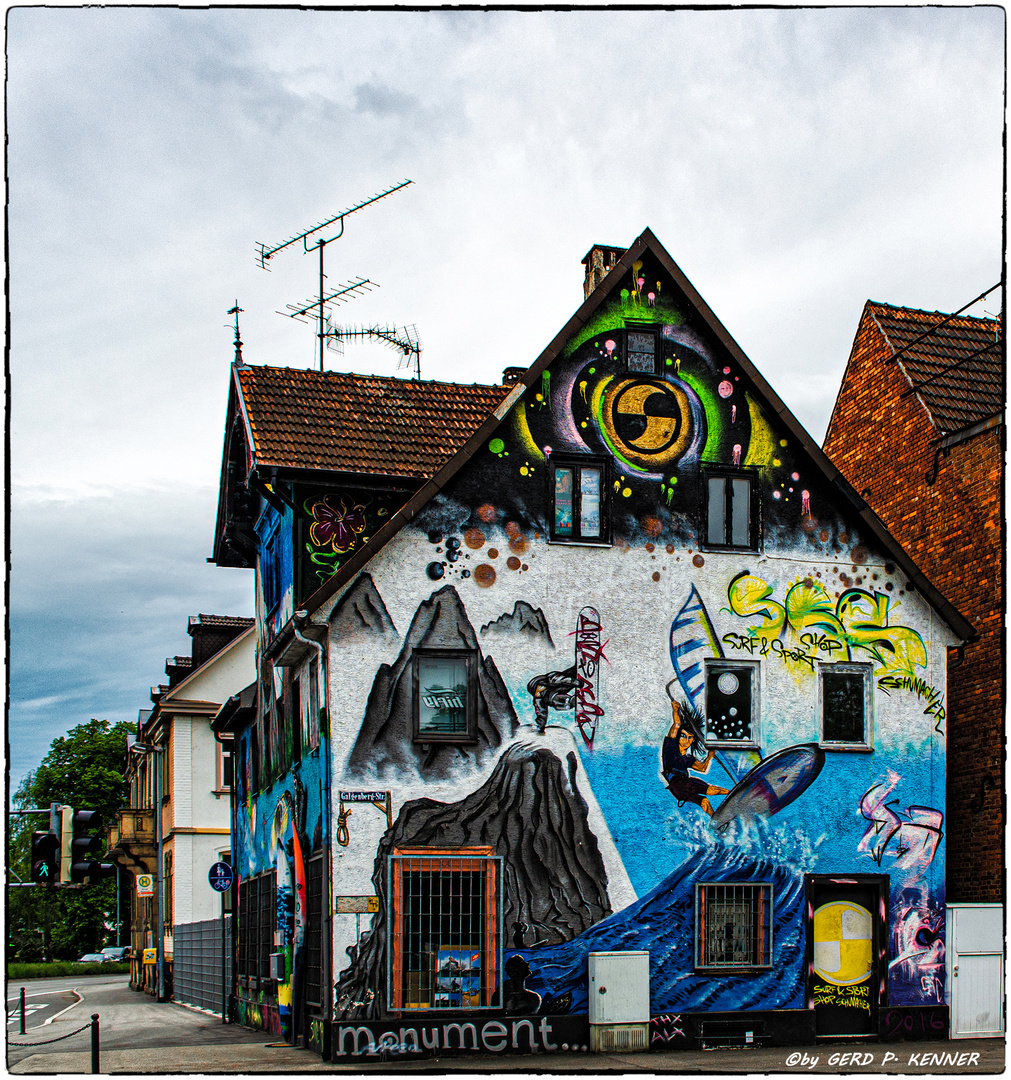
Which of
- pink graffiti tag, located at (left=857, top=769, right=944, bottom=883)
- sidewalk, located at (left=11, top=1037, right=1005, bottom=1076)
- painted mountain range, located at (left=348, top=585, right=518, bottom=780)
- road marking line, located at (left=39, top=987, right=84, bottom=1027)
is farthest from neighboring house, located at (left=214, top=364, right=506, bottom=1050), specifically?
pink graffiti tag, located at (left=857, top=769, right=944, bottom=883)

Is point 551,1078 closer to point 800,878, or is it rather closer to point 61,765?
point 800,878

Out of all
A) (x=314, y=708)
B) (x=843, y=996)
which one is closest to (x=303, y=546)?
(x=314, y=708)

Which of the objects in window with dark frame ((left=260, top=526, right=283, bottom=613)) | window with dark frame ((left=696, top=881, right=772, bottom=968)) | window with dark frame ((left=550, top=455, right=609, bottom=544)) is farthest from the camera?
window with dark frame ((left=260, top=526, right=283, bottom=613))

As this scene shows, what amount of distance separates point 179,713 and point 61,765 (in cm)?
3554

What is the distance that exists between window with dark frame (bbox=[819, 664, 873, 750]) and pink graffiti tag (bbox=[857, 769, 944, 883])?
0.72 m

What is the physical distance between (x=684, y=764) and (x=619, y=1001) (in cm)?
323

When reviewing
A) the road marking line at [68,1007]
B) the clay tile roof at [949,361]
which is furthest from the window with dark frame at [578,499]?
the road marking line at [68,1007]

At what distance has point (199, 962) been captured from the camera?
34938mm

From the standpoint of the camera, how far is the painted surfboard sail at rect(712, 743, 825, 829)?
20422 millimetres

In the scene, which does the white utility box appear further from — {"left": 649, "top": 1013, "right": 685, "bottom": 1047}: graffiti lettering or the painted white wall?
the painted white wall

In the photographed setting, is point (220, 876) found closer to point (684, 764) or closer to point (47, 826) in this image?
A: point (684, 764)

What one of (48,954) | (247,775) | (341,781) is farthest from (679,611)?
(48,954)

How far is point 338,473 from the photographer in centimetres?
2228

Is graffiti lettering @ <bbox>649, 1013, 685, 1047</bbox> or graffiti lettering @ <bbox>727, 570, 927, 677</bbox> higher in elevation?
graffiti lettering @ <bbox>727, 570, 927, 677</bbox>
